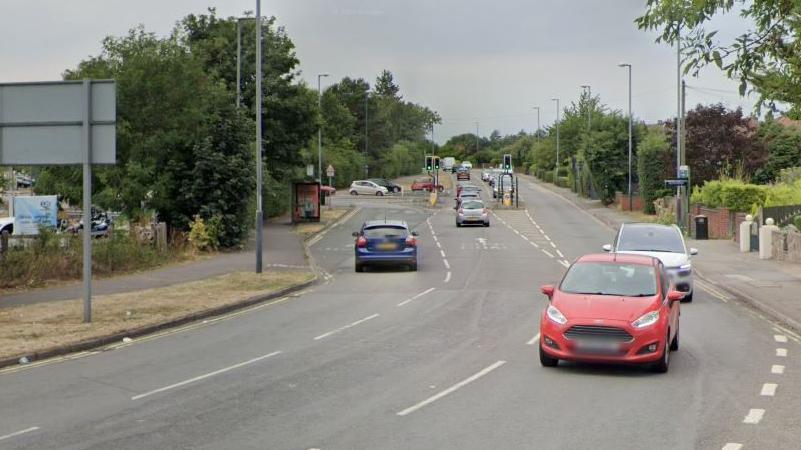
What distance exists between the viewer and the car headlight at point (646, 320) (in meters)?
→ 11.8

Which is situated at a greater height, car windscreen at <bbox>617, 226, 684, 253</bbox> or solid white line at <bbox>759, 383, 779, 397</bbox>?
car windscreen at <bbox>617, 226, 684, 253</bbox>

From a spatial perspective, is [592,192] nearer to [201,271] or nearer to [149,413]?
[201,271]

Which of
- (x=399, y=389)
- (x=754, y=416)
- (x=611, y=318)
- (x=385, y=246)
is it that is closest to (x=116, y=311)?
(x=399, y=389)

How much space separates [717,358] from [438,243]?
1041 inches

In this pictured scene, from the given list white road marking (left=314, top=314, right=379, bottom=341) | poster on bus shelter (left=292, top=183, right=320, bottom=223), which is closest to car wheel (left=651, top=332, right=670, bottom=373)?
white road marking (left=314, top=314, right=379, bottom=341)

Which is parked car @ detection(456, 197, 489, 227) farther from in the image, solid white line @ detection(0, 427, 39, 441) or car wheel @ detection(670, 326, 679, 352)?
solid white line @ detection(0, 427, 39, 441)

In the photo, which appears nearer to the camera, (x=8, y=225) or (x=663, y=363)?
(x=663, y=363)

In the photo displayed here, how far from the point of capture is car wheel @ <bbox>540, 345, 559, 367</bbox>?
40.8 ft

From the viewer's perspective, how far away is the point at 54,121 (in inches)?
667

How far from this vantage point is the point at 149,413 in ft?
33.0

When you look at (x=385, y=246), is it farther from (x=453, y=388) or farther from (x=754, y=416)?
(x=754, y=416)

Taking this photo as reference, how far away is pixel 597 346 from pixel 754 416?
94.3 inches

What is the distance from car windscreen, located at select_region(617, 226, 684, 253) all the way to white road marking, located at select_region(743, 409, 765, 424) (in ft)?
39.5

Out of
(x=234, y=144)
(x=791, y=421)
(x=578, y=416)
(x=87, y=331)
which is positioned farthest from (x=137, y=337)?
(x=234, y=144)
